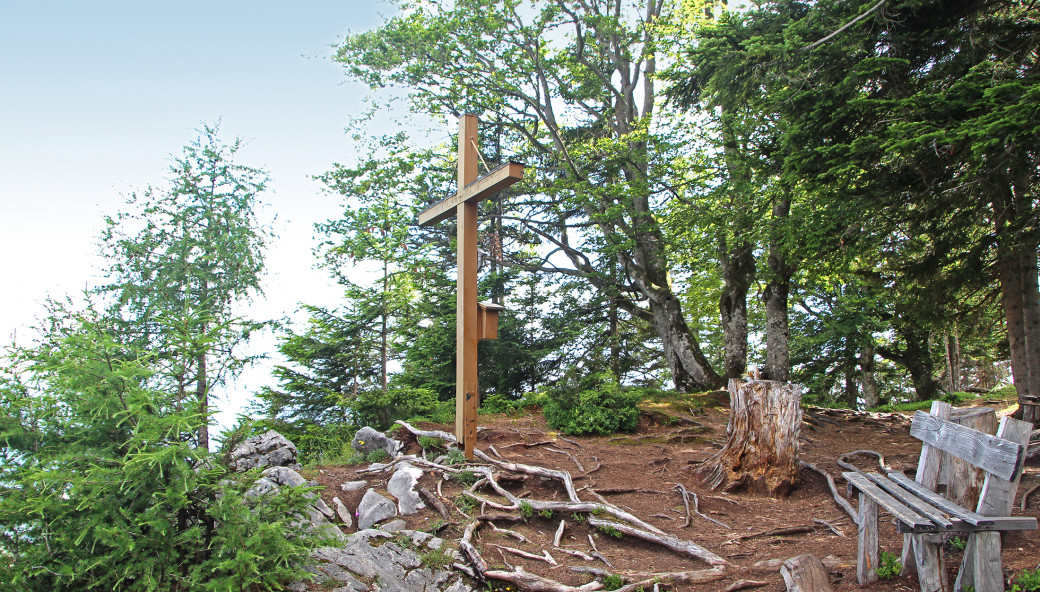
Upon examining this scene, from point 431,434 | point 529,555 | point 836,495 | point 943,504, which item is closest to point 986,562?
point 943,504

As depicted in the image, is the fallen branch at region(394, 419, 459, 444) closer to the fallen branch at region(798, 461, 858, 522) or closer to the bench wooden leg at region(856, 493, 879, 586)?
the fallen branch at region(798, 461, 858, 522)

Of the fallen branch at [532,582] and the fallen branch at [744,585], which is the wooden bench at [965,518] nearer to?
the fallen branch at [744,585]

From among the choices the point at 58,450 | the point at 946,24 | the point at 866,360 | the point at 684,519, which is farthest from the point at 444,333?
the point at 866,360

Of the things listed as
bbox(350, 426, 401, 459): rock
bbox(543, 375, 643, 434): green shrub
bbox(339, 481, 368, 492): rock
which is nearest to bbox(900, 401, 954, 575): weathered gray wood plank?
bbox(339, 481, 368, 492): rock

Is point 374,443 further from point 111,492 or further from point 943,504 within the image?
point 943,504

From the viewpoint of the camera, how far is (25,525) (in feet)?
11.5

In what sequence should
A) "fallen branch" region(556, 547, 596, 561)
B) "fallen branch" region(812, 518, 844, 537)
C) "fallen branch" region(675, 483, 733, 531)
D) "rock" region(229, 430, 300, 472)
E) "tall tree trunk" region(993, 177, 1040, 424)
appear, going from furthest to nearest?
"tall tree trunk" region(993, 177, 1040, 424) → "rock" region(229, 430, 300, 472) → "fallen branch" region(675, 483, 733, 531) → "fallen branch" region(812, 518, 844, 537) → "fallen branch" region(556, 547, 596, 561)

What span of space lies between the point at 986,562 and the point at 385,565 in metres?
4.16

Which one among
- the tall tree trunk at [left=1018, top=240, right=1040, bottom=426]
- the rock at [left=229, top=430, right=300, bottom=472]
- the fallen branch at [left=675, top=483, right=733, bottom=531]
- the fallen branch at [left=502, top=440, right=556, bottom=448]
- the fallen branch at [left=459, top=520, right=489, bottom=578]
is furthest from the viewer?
the tall tree trunk at [left=1018, top=240, right=1040, bottom=426]

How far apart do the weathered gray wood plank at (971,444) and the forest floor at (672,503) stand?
0.88 meters

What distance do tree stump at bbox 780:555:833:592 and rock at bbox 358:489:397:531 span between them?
3555 mm

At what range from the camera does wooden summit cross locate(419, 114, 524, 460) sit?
24.9ft

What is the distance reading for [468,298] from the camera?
25.3ft

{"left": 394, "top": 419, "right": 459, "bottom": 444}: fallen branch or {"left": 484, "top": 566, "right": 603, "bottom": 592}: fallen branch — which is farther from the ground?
{"left": 394, "top": 419, "right": 459, "bottom": 444}: fallen branch
